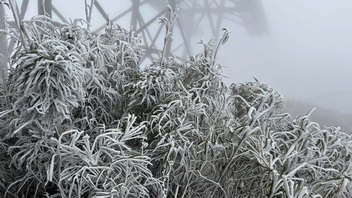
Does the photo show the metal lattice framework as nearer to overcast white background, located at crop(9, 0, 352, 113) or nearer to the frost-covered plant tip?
overcast white background, located at crop(9, 0, 352, 113)

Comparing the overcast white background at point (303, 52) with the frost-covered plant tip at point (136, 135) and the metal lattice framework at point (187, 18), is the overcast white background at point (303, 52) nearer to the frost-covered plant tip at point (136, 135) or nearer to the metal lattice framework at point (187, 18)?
the metal lattice framework at point (187, 18)

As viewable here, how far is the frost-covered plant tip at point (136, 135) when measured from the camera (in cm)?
45

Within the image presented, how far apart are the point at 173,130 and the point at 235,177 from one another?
11cm

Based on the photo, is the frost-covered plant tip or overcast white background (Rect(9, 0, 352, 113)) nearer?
the frost-covered plant tip

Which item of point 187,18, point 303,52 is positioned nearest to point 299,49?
point 303,52

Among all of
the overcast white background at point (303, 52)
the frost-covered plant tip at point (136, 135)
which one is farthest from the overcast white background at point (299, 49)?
the frost-covered plant tip at point (136, 135)

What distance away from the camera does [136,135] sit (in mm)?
565

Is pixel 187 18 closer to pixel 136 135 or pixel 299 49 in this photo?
pixel 299 49

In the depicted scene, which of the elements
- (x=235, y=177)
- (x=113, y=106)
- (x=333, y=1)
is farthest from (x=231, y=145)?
(x=333, y=1)

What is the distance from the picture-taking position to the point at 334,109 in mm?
1289

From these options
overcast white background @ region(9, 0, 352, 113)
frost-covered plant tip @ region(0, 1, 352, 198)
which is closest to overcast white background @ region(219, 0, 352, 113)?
overcast white background @ region(9, 0, 352, 113)

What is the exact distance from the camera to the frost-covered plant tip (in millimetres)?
452

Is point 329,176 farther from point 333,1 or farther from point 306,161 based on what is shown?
point 333,1

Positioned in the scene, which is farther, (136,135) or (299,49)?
(299,49)
